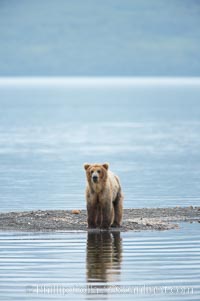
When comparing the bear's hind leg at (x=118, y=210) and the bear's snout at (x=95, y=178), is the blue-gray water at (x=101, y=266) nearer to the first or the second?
the bear's hind leg at (x=118, y=210)

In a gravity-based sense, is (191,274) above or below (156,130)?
below

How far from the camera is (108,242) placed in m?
18.2

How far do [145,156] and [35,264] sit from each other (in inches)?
1011

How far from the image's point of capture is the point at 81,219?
2052cm

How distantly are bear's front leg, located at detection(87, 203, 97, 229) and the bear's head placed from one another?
15.5 inches

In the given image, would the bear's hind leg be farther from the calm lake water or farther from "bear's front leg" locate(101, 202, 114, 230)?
the calm lake water

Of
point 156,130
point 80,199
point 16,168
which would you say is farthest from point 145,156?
point 156,130

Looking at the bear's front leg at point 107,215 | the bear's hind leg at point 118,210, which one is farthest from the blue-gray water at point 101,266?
the bear's hind leg at point 118,210

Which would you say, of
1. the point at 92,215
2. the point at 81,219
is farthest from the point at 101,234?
the point at 81,219

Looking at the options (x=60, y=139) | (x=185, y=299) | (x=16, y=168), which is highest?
(x=60, y=139)

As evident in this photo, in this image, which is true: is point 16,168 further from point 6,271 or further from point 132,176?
point 6,271

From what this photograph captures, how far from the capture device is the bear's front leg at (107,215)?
19.2m

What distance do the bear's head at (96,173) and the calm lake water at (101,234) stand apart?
82 centimetres

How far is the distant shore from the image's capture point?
766 inches
